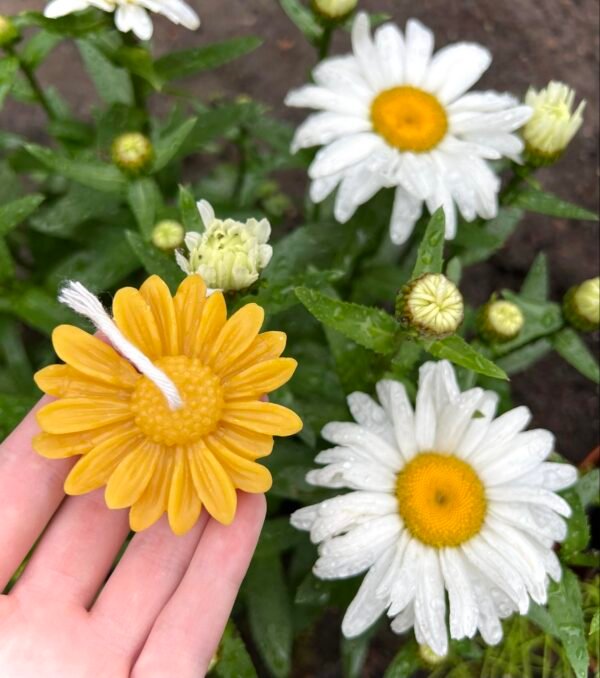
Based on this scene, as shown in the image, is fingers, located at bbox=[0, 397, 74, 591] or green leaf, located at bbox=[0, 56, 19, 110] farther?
green leaf, located at bbox=[0, 56, 19, 110]

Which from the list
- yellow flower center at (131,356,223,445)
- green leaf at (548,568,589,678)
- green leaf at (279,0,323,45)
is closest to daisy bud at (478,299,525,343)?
green leaf at (548,568,589,678)

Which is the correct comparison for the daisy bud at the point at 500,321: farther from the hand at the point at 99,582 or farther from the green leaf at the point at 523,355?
the hand at the point at 99,582

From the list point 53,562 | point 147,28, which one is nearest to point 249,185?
point 147,28

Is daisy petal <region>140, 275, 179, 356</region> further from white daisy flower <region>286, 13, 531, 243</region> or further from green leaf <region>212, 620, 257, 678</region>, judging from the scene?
green leaf <region>212, 620, 257, 678</region>

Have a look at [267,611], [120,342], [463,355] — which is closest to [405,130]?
[463,355]

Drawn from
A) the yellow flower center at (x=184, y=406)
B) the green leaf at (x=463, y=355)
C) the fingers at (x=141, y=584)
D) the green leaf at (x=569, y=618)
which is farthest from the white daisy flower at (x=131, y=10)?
the green leaf at (x=569, y=618)

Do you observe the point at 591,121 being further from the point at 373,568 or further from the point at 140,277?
the point at 373,568

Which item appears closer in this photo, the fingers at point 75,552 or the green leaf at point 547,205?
the fingers at point 75,552

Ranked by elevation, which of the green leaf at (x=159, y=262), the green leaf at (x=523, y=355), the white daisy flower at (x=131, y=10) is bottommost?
the green leaf at (x=523, y=355)
